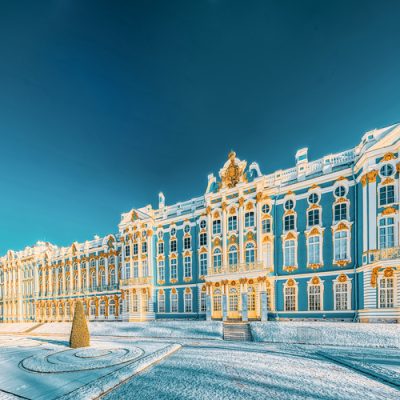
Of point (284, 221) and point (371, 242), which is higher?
point (284, 221)

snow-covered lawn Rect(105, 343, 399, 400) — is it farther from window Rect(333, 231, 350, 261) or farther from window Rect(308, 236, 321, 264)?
window Rect(333, 231, 350, 261)

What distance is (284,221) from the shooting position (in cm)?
2655

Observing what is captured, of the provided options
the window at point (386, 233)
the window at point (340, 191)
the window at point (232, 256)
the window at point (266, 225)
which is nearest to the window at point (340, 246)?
the window at point (386, 233)

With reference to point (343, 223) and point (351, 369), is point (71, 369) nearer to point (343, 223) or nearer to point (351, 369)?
point (351, 369)

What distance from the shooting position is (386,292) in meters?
19.8

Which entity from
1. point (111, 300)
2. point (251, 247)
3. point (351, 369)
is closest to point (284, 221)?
point (251, 247)

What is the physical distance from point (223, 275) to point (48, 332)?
85.4ft

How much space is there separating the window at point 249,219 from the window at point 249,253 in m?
2.24

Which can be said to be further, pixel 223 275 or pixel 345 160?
pixel 223 275

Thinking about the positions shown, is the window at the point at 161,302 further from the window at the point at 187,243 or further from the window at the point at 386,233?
the window at the point at 386,233

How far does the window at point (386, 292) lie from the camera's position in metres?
19.6

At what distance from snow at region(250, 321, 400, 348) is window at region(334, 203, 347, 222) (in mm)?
9206

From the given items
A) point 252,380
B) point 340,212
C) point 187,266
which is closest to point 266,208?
point 340,212

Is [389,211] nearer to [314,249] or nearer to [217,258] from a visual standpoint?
[314,249]
